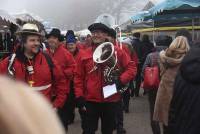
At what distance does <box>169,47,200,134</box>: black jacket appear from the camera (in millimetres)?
3770

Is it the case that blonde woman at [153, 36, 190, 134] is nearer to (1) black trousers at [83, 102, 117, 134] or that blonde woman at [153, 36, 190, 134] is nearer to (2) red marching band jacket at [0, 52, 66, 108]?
(1) black trousers at [83, 102, 117, 134]

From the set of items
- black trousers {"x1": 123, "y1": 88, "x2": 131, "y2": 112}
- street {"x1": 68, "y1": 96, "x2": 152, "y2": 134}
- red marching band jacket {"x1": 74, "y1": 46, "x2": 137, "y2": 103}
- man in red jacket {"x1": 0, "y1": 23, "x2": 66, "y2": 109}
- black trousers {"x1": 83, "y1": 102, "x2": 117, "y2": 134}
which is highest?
man in red jacket {"x1": 0, "y1": 23, "x2": 66, "y2": 109}

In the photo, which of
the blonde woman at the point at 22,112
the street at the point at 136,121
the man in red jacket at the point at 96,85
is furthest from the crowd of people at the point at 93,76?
the blonde woman at the point at 22,112

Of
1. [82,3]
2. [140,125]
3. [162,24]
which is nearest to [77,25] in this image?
[82,3]

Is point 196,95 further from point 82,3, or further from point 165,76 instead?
point 82,3

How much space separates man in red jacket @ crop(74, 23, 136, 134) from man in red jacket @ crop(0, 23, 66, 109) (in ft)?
1.79

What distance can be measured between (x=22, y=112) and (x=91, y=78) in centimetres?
462

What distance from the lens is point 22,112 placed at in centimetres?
135

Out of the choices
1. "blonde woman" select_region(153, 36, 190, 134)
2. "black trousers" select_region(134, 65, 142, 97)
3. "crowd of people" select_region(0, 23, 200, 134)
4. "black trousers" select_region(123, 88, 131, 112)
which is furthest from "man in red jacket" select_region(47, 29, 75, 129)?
"black trousers" select_region(134, 65, 142, 97)

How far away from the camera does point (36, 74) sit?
5254 millimetres

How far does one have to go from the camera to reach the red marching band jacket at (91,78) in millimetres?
5938

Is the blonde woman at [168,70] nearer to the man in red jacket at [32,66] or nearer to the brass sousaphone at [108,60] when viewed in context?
the brass sousaphone at [108,60]

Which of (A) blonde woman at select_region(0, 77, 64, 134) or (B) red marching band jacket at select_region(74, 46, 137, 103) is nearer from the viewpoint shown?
(A) blonde woman at select_region(0, 77, 64, 134)

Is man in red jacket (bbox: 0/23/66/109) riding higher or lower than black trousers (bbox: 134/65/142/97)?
higher
